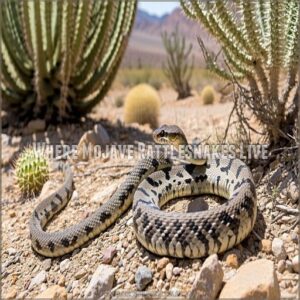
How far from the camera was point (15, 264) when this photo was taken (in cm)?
436

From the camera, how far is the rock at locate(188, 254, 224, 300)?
3.08m

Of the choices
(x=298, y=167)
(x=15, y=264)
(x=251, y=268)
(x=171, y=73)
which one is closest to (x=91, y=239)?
(x=15, y=264)

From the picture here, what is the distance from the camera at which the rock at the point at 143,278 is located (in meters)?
3.41

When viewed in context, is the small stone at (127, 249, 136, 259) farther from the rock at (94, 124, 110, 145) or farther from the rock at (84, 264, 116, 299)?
the rock at (94, 124, 110, 145)

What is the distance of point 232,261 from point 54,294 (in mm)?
1345

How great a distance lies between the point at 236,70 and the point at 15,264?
2.95 m

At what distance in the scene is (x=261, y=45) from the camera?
182 inches

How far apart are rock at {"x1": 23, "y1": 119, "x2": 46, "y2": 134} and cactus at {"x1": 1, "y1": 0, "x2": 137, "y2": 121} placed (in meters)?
0.16

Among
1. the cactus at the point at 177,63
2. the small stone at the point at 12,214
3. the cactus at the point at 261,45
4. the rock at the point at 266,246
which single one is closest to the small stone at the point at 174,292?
the rock at the point at 266,246

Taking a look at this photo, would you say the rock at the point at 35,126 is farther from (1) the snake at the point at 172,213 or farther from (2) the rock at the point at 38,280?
(2) the rock at the point at 38,280

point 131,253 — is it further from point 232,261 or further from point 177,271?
point 232,261

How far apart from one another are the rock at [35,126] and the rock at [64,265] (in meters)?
4.23

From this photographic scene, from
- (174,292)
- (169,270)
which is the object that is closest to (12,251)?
(169,270)

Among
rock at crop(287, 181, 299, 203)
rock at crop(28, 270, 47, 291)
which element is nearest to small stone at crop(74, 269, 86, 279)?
rock at crop(28, 270, 47, 291)
